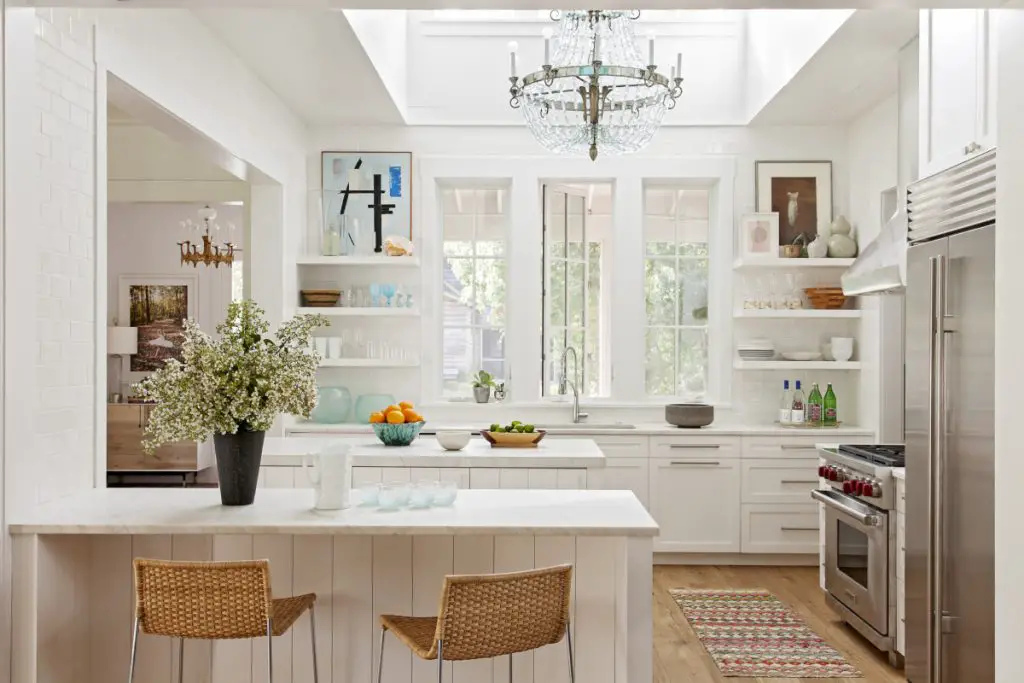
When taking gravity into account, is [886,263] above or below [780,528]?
above

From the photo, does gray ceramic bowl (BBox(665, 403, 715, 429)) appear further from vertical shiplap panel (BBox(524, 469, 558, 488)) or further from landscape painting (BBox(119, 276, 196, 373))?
landscape painting (BBox(119, 276, 196, 373))

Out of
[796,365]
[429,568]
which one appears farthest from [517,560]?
[796,365]

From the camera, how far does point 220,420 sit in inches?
107

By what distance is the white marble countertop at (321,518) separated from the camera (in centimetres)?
257

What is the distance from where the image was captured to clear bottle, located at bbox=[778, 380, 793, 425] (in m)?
5.99

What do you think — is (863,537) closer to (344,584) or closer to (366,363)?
(344,584)

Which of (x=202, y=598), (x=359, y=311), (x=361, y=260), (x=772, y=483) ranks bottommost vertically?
(x=772, y=483)

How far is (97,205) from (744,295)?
435 centimetres

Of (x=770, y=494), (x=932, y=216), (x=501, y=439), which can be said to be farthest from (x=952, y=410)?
(x=770, y=494)

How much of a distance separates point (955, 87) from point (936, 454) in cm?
129

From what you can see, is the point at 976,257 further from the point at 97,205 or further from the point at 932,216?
the point at 97,205

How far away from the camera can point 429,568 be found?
298cm

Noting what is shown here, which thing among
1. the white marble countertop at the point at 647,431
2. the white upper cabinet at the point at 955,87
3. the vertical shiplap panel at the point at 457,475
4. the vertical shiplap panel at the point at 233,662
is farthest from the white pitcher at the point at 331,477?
the white marble countertop at the point at 647,431

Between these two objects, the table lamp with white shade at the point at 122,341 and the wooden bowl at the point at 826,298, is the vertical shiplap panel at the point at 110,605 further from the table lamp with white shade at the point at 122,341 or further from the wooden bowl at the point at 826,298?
the table lamp with white shade at the point at 122,341
